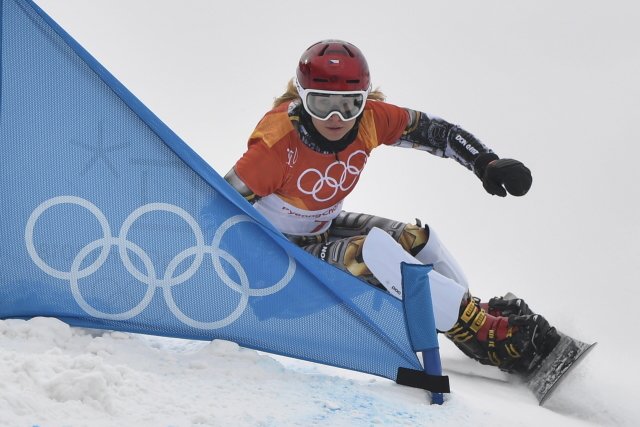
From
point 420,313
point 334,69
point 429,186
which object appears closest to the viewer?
point 420,313

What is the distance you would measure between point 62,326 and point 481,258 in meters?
2.82

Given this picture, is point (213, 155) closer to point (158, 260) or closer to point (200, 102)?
point (200, 102)

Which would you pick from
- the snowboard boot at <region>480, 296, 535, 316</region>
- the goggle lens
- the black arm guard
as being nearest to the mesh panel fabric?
the goggle lens

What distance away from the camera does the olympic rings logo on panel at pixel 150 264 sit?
9.80 ft

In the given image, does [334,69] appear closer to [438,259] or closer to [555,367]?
[438,259]

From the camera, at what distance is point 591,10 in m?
7.77

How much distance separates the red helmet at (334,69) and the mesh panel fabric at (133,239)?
768 mm

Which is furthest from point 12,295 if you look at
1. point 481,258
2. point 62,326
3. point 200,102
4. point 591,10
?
point 591,10

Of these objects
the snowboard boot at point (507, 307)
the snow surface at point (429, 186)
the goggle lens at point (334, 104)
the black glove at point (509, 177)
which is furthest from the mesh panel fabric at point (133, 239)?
the snowboard boot at point (507, 307)

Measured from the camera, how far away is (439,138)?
4004mm

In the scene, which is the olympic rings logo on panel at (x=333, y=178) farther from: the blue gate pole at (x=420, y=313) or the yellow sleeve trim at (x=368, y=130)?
Result: the blue gate pole at (x=420, y=313)

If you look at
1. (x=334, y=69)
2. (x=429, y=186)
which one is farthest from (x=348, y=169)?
(x=429, y=186)

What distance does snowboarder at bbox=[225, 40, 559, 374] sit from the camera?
140 inches

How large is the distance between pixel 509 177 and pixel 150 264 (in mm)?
1408
